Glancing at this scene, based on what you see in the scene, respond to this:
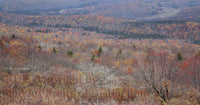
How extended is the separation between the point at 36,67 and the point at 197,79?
13508mm

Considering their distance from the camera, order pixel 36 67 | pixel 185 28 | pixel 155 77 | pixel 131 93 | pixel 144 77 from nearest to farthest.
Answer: pixel 155 77, pixel 144 77, pixel 131 93, pixel 36 67, pixel 185 28

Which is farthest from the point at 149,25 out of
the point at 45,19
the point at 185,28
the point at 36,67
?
the point at 36,67

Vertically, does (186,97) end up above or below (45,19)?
below

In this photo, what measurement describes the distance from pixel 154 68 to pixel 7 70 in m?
11.8

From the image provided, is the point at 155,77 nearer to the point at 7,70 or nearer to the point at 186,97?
the point at 186,97

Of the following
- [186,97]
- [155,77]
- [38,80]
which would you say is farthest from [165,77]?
[38,80]

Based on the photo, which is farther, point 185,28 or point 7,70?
point 185,28

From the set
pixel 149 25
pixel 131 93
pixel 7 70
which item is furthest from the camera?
pixel 149 25

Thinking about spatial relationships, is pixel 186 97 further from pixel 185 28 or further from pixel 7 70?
pixel 185 28

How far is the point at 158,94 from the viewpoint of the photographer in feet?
25.2

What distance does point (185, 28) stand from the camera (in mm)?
159000

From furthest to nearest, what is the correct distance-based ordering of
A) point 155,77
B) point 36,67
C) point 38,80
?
point 36,67
point 38,80
point 155,77

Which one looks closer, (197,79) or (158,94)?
(158,94)

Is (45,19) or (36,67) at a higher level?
(45,19)
